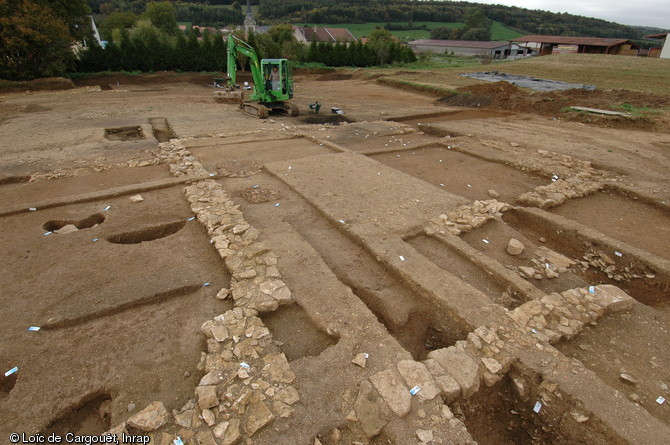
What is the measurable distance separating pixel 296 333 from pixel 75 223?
4690 mm

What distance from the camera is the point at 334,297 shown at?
4.17 m

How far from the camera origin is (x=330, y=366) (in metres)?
3.29

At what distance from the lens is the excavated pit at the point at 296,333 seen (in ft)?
12.0

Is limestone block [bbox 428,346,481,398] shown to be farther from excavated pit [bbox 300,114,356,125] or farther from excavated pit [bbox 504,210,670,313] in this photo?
excavated pit [bbox 300,114,356,125]

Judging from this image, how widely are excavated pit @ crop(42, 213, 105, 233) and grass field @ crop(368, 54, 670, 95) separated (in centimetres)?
2003

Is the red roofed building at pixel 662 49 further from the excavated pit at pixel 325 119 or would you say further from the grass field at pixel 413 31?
the grass field at pixel 413 31

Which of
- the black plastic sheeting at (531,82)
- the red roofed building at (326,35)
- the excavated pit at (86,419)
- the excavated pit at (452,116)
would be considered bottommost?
the excavated pit at (86,419)

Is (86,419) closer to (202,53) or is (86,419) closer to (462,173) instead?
(462,173)

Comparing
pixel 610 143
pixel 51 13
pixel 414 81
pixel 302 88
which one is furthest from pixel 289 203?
pixel 51 13

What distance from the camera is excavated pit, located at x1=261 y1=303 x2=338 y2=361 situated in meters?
3.66

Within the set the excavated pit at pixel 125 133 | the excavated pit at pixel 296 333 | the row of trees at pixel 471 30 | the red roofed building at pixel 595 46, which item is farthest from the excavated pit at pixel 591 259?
the row of trees at pixel 471 30

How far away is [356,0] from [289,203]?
380 feet

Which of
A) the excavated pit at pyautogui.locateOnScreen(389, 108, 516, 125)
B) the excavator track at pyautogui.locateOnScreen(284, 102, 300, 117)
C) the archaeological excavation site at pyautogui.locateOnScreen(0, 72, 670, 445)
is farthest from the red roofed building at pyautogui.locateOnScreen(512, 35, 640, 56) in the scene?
the excavator track at pyautogui.locateOnScreen(284, 102, 300, 117)

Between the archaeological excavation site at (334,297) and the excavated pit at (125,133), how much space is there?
2322 mm
